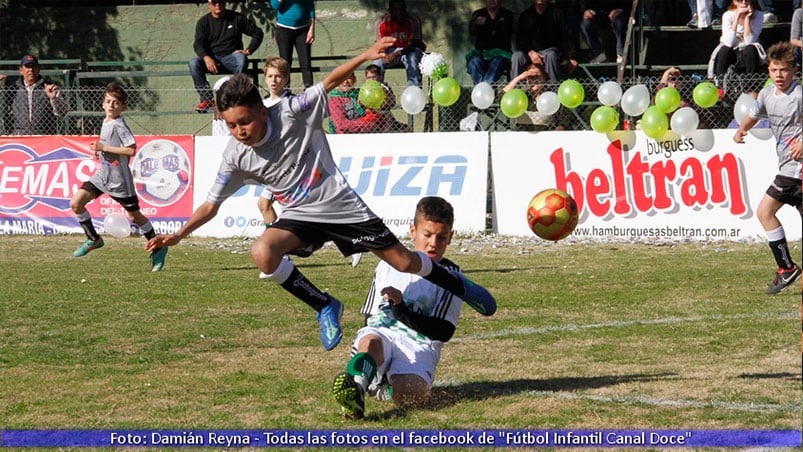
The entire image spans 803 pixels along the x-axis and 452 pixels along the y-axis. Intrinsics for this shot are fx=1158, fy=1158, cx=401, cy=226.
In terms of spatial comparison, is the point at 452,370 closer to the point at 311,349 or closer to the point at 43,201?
the point at 311,349

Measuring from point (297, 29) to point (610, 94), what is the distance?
236 inches

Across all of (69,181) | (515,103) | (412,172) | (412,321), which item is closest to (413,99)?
(412,172)

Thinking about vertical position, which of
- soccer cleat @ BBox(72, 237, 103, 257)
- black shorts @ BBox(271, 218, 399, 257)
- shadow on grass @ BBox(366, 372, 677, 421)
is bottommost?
soccer cleat @ BBox(72, 237, 103, 257)

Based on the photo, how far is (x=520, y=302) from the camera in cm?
1111

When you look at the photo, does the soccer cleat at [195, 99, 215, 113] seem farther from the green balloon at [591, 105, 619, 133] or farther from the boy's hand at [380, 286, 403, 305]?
the boy's hand at [380, 286, 403, 305]

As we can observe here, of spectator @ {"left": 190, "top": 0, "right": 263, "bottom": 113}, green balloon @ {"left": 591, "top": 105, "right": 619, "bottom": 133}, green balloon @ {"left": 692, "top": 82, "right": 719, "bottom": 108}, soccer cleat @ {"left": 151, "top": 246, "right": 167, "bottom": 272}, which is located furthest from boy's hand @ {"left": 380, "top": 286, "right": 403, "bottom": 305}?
spectator @ {"left": 190, "top": 0, "right": 263, "bottom": 113}

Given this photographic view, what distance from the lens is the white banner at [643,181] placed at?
1702 cm

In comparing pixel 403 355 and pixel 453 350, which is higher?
pixel 403 355

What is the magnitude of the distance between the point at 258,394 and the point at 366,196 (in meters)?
11.3

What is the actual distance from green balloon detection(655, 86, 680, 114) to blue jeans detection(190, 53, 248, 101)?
7.57m

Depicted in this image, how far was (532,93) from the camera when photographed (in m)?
19.1

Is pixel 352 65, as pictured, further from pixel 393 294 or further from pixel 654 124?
pixel 654 124

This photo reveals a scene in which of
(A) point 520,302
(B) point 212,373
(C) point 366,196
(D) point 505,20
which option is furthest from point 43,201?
(B) point 212,373

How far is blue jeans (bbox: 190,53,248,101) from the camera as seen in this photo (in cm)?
2083
